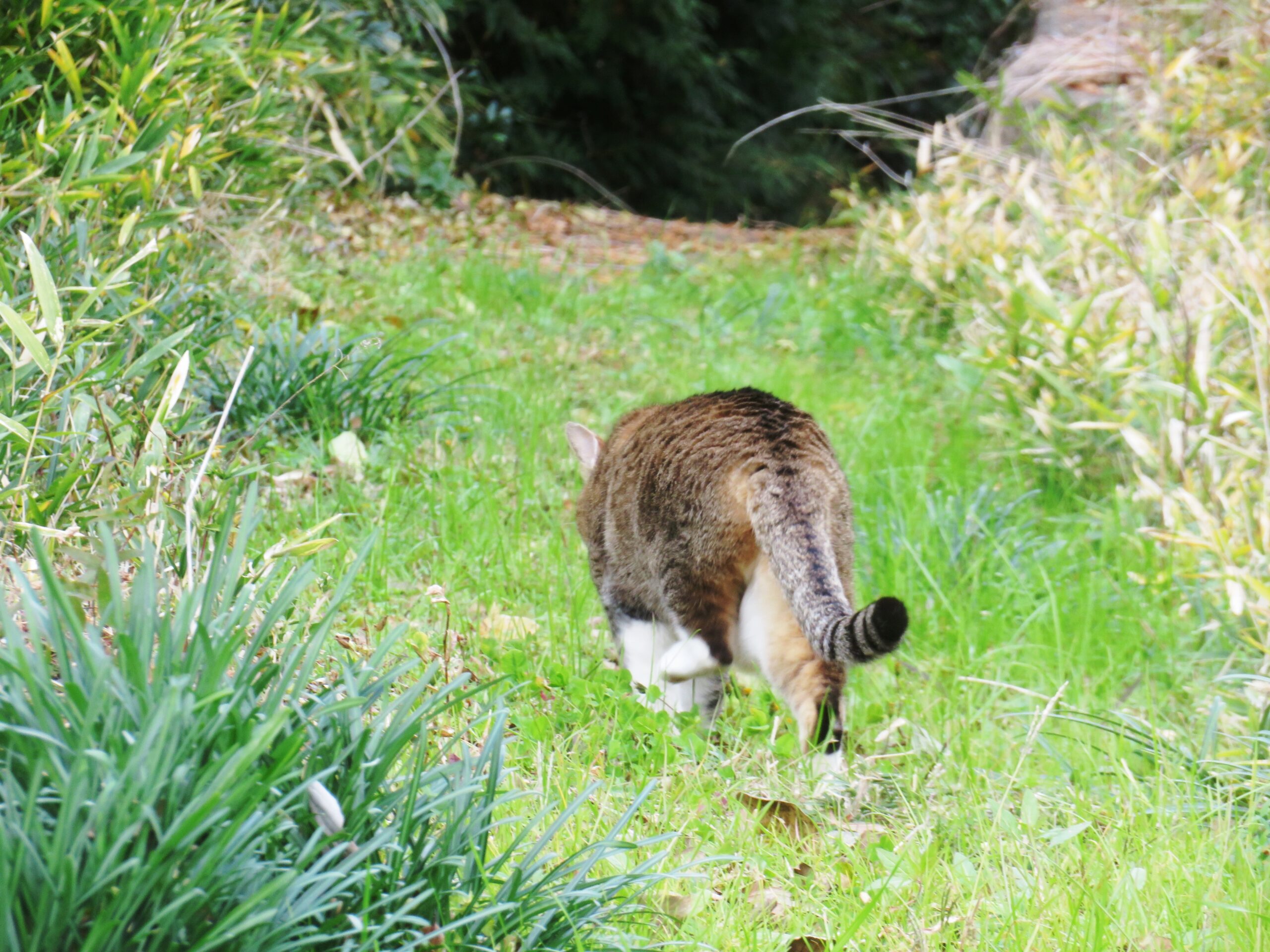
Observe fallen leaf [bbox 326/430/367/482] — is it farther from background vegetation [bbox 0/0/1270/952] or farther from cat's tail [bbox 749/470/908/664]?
cat's tail [bbox 749/470/908/664]

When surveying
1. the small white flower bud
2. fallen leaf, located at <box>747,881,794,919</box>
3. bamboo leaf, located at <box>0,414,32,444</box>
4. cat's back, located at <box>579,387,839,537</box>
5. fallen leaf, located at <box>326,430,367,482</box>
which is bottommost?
fallen leaf, located at <box>747,881,794,919</box>

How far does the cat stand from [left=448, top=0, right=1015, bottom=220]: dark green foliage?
6498 mm

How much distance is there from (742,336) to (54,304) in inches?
193

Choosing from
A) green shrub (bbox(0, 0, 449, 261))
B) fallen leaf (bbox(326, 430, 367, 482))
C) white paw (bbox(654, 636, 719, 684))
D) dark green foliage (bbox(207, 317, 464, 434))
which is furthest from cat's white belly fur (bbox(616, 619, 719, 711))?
green shrub (bbox(0, 0, 449, 261))

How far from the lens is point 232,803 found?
128 centimetres

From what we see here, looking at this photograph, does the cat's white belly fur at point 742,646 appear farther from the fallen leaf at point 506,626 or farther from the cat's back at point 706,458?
the fallen leaf at point 506,626

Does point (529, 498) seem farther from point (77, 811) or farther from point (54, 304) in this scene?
point (77, 811)

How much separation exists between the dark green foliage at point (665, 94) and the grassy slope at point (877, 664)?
4.08 metres

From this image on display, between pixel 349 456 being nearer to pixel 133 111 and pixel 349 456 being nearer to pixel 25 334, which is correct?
pixel 133 111

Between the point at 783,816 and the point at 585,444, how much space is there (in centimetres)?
158

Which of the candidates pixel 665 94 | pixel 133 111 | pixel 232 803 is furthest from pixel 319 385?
pixel 665 94

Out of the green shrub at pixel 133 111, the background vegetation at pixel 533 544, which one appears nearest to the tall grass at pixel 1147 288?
the background vegetation at pixel 533 544

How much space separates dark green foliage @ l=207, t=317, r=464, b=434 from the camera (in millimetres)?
3762

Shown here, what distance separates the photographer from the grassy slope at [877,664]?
2.02m
